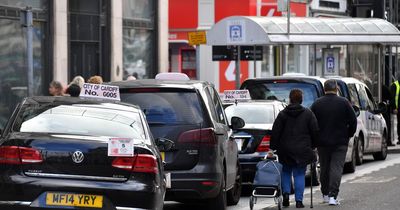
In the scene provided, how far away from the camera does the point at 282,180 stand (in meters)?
15.8

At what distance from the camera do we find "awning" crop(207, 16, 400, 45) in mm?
28578

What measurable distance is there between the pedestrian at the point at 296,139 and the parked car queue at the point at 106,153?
5.62 feet

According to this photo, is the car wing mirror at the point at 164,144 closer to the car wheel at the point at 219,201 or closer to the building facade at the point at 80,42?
the car wheel at the point at 219,201

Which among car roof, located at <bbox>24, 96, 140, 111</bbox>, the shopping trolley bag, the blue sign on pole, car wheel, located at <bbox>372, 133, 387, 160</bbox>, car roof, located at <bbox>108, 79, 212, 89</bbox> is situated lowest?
car wheel, located at <bbox>372, 133, 387, 160</bbox>

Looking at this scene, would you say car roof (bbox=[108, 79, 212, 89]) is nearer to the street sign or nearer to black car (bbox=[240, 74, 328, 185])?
black car (bbox=[240, 74, 328, 185])

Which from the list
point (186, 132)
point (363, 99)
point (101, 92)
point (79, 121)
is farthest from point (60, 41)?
point (79, 121)

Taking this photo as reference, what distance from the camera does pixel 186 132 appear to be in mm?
13914

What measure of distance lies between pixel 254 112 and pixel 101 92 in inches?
211

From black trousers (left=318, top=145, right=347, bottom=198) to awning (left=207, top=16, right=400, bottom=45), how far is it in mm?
12092

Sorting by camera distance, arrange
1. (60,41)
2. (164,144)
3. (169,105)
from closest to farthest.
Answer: (164,144) < (169,105) < (60,41)

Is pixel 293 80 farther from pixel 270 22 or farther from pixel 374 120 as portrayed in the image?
pixel 270 22

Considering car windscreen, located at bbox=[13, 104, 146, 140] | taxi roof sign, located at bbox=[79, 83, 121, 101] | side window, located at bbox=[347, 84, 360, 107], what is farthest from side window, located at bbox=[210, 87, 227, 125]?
side window, located at bbox=[347, 84, 360, 107]

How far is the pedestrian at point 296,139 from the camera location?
51.0 feet

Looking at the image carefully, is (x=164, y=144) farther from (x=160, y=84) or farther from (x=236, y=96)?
(x=236, y=96)
